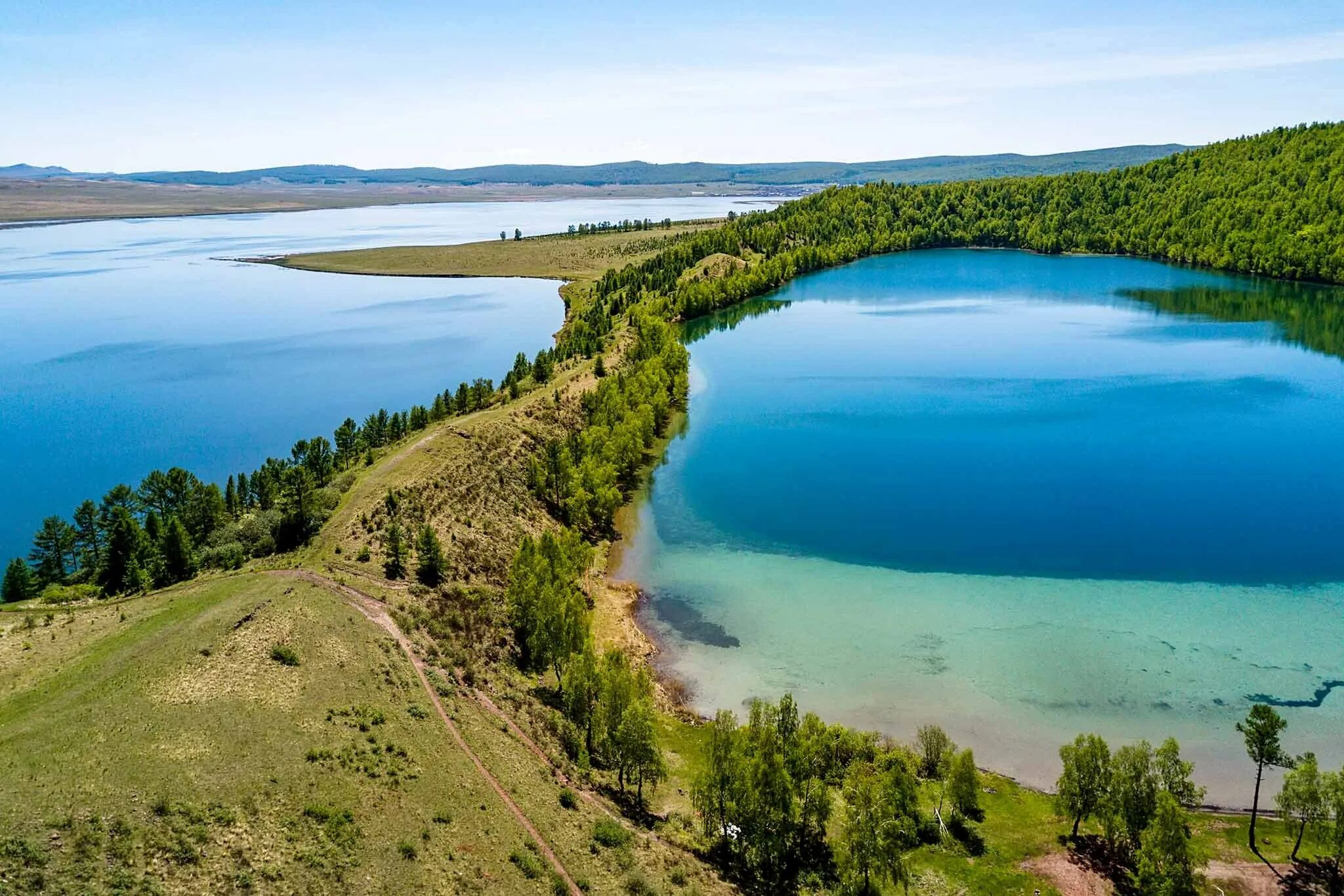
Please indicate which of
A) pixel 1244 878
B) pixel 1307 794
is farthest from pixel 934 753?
pixel 1307 794

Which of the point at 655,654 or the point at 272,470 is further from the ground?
the point at 272,470

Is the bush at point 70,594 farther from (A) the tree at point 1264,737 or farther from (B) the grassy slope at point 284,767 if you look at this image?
(A) the tree at point 1264,737

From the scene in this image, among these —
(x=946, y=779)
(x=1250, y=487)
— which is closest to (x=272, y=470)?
(x=946, y=779)

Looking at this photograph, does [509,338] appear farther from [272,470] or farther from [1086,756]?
[1086,756]

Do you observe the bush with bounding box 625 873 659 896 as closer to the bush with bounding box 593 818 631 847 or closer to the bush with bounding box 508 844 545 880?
the bush with bounding box 593 818 631 847

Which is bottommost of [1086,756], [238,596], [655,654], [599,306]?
[655,654]

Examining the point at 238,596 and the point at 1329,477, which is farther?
the point at 1329,477

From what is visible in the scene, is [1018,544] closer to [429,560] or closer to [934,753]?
[934,753]

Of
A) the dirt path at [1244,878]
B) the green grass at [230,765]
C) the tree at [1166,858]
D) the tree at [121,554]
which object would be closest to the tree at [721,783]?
the green grass at [230,765]
